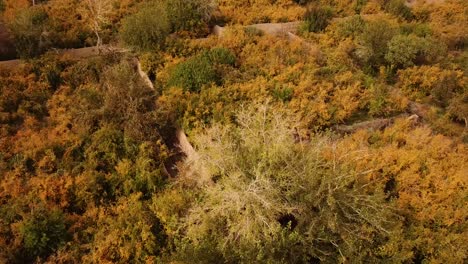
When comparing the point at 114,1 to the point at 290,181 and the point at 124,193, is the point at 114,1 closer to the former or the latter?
the point at 124,193

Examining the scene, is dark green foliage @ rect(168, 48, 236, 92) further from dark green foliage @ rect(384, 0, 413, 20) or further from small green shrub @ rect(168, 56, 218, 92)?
dark green foliage @ rect(384, 0, 413, 20)

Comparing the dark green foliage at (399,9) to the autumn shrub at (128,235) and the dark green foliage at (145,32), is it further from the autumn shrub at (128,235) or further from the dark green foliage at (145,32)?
the autumn shrub at (128,235)

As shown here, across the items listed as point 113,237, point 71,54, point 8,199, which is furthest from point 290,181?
point 71,54

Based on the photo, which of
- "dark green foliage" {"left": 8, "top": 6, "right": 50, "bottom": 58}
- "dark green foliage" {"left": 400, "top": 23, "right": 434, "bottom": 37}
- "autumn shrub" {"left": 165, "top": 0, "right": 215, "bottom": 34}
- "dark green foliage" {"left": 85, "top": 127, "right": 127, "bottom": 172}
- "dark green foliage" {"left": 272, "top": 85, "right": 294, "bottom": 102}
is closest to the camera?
"dark green foliage" {"left": 85, "top": 127, "right": 127, "bottom": 172}

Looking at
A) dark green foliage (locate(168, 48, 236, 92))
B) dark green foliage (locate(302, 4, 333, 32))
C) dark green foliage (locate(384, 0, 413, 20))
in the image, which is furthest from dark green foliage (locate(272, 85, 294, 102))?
dark green foliage (locate(384, 0, 413, 20))

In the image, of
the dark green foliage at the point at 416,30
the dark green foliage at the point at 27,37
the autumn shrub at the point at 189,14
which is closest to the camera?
the dark green foliage at the point at 27,37

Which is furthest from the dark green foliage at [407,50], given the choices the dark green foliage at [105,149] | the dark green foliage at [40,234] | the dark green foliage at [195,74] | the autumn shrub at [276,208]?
the dark green foliage at [40,234]
